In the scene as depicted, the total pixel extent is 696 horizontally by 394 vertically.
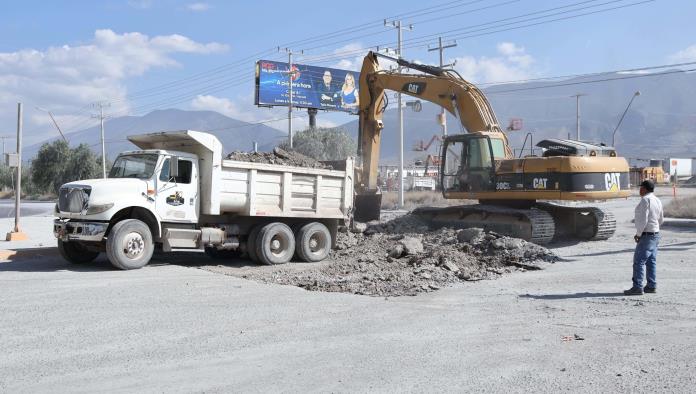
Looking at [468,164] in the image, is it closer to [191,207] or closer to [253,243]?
[253,243]

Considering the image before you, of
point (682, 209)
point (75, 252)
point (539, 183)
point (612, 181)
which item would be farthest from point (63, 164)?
point (612, 181)

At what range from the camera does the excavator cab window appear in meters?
17.5

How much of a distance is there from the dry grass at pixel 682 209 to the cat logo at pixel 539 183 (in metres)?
12.2

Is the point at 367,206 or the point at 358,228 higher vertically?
the point at 367,206

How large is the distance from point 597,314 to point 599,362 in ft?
7.91

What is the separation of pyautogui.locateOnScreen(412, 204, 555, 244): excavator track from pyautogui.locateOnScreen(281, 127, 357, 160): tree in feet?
154

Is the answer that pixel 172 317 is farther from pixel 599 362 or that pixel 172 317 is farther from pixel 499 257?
pixel 499 257

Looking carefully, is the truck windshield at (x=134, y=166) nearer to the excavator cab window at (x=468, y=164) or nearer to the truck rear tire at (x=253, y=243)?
the truck rear tire at (x=253, y=243)

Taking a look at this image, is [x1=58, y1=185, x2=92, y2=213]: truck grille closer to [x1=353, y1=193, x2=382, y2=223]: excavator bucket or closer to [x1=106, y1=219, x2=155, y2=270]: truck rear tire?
[x1=106, y1=219, x2=155, y2=270]: truck rear tire

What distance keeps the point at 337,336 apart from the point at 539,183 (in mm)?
10774

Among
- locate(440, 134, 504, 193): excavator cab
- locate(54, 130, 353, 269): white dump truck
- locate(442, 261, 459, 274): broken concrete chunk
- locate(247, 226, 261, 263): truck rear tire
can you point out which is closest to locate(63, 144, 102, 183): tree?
locate(440, 134, 504, 193): excavator cab

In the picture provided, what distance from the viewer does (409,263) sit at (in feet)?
42.0

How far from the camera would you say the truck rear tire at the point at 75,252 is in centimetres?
1311

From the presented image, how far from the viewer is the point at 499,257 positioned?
13391 mm
